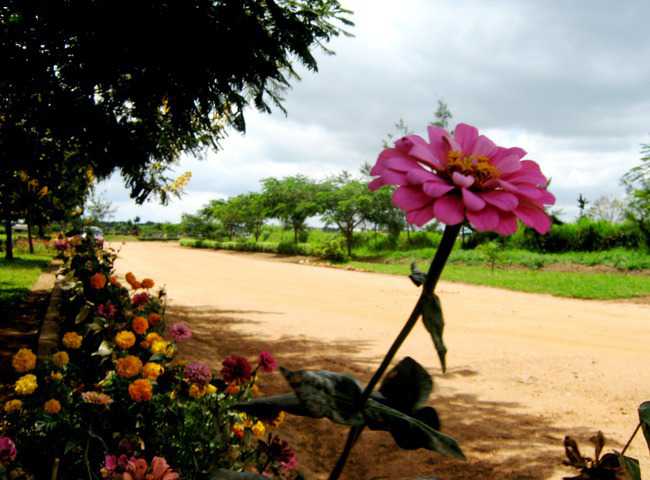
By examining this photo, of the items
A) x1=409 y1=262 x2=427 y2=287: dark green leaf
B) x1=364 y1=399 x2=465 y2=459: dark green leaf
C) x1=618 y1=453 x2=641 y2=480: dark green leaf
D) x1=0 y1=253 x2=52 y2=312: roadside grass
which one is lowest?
x1=0 y1=253 x2=52 y2=312: roadside grass

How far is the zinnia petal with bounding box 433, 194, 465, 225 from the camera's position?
53 cm

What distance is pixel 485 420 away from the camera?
396 cm

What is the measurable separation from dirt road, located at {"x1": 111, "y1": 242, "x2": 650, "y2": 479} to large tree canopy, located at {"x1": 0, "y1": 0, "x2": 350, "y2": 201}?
8.05 ft

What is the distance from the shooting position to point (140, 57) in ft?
10.8

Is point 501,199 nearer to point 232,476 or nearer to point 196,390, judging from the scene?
point 232,476

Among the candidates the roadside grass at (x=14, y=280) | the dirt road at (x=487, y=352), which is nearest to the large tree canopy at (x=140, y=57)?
the dirt road at (x=487, y=352)

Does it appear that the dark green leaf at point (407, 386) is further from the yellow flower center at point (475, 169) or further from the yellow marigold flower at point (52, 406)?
the yellow marigold flower at point (52, 406)

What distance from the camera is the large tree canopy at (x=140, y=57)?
3.17 metres

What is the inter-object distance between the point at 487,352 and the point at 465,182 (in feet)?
20.4

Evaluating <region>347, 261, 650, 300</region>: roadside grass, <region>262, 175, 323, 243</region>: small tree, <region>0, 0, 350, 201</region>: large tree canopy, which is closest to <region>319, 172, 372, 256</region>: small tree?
<region>262, 175, 323, 243</region>: small tree

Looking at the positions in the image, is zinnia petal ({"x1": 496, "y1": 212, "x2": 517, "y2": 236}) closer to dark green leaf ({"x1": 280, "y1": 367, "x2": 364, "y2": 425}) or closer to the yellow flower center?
the yellow flower center

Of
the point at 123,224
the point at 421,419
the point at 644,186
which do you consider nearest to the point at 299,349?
the point at 421,419

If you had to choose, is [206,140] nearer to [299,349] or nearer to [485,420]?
[299,349]

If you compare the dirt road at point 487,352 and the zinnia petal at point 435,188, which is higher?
the zinnia petal at point 435,188
